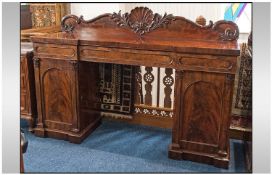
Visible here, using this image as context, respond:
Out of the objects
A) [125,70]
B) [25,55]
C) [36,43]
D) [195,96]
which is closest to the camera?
[195,96]

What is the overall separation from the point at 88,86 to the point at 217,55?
114 cm

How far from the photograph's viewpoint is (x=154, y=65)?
2.10 metres

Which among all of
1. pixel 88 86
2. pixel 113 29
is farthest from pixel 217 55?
pixel 88 86

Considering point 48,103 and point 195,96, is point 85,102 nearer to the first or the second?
point 48,103

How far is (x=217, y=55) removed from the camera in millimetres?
1950

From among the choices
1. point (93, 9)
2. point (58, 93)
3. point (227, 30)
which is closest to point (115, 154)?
point (58, 93)

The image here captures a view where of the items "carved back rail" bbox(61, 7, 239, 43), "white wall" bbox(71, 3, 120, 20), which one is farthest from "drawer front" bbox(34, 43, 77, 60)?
"white wall" bbox(71, 3, 120, 20)

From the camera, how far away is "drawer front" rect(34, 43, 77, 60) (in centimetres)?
229

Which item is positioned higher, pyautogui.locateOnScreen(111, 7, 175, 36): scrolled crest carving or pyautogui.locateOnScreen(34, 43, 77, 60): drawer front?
pyautogui.locateOnScreen(111, 7, 175, 36): scrolled crest carving

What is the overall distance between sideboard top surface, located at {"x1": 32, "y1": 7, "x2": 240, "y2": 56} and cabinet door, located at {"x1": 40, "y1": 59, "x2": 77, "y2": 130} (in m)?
0.20

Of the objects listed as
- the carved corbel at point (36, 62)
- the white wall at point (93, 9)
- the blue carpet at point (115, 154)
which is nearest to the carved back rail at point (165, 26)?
the carved corbel at point (36, 62)

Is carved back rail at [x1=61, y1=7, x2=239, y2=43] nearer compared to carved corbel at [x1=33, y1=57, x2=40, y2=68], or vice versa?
carved back rail at [x1=61, y1=7, x2=239, y2=43]

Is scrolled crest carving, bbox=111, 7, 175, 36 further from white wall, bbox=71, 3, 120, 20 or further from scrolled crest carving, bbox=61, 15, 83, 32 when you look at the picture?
white wall, bbox=71, 3, 120, 20

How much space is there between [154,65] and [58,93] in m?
0.84
